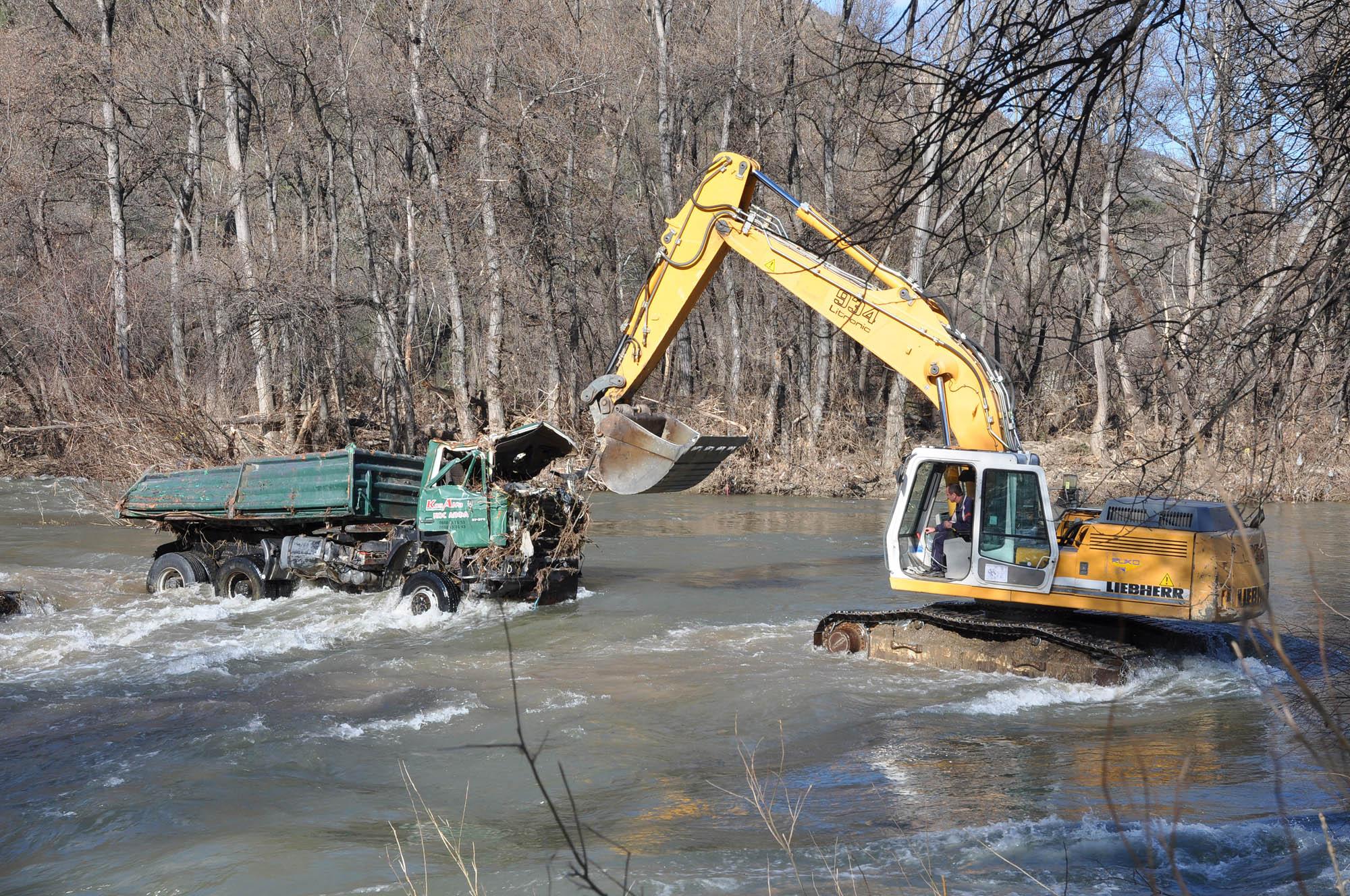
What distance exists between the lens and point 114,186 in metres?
30.2

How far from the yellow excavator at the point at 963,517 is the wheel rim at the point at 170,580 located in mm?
7080

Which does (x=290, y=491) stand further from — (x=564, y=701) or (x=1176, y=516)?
(x=1176, y=516)

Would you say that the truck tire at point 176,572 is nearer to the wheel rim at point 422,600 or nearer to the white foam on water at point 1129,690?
the wheel rim at point 422,600

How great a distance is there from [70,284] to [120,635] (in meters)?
20.2

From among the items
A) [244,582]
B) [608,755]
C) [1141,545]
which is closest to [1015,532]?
[1141,545]

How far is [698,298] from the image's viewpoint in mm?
12172

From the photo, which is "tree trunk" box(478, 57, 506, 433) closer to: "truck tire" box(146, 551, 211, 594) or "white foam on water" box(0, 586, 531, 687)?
"truck tire" box(146, 551, 211, 594)

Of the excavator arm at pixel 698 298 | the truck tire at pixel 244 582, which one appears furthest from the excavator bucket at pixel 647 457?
the truck tire at pixel 244 582

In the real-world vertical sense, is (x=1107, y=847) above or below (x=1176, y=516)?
below

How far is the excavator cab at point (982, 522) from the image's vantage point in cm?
1023

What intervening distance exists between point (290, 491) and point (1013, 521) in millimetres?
9144

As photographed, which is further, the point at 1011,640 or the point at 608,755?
the point at 1011,640

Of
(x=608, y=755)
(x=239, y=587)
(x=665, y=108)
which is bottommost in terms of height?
(x=608, y=755)

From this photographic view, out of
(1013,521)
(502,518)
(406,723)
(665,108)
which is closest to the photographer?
(406,723)
